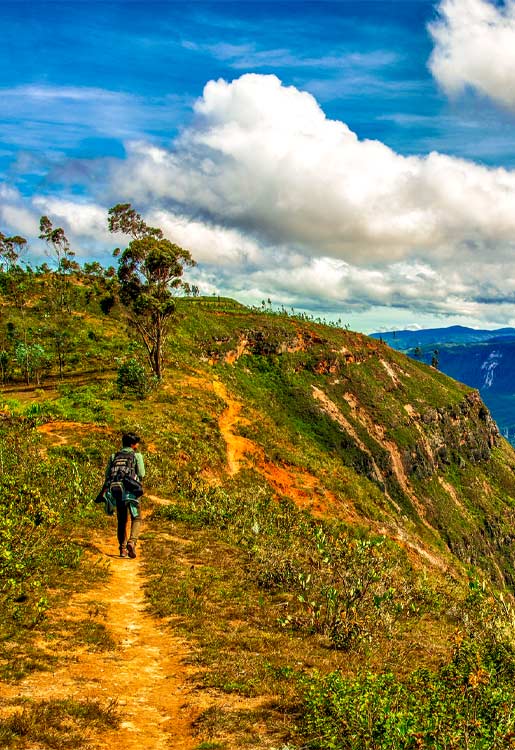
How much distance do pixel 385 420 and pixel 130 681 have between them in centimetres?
10304

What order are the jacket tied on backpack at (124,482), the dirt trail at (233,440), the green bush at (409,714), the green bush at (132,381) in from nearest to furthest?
the green bush at (409,714) → the jacket tied on backpack at (124,482) → the dirt trail at (233,440) → the green bush at (132,381)

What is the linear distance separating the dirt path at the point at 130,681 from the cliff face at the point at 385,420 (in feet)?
173

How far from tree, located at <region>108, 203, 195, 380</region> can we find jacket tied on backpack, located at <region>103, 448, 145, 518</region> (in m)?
25.6

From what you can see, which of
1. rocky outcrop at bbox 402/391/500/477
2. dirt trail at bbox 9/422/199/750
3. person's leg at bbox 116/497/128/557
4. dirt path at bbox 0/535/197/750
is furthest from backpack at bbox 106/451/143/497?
rocky outcrop at bbox 402/391/500/477

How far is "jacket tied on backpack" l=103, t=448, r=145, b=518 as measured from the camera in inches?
449

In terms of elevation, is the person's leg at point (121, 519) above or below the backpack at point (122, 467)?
below

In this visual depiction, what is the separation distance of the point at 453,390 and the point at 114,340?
117m

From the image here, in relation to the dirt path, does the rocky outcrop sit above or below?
below

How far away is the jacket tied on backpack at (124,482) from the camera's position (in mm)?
11406

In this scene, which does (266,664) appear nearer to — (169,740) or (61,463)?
(169,740)

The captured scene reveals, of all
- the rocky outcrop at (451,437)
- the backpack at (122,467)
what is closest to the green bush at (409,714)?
the backpack at (122,467)

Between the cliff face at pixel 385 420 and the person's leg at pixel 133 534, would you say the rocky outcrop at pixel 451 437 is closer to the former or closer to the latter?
the cliff face at pixel 385 420

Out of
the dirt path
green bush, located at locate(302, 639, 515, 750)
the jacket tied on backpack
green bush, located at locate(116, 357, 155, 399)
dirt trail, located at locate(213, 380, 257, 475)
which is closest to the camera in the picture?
green bush, located at locate(302, 639, 515, 750)

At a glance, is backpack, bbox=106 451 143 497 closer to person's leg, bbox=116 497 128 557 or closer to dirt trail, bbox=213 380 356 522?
person's leg, bbox=116 497 128 557
